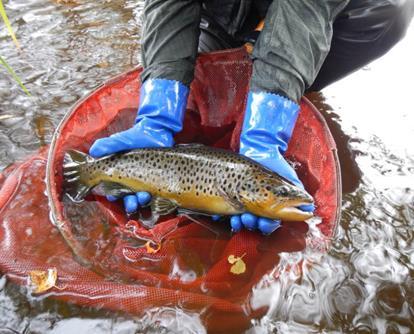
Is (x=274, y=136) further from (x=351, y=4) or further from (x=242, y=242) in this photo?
(x=351, y=4)

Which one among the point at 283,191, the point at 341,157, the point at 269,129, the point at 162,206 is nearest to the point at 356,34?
the point at 341,157

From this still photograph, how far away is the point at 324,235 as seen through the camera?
2.13 meters

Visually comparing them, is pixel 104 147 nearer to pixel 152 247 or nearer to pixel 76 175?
pixel 76 175

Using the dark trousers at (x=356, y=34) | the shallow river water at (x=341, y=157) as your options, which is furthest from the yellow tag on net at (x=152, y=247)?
the dark trousers at (x=356, y=34)

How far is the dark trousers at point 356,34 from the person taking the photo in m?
2.94

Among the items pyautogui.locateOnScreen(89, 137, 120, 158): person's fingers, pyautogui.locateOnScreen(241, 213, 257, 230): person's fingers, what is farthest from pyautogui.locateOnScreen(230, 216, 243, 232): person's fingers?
pyautogui.locateOnScreen(89, 137, 120, 158): person's fingers

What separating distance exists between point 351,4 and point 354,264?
1730mm

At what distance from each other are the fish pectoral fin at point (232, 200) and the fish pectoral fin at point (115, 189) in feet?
1.67

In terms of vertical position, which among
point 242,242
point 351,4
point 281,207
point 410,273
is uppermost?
point 351,4

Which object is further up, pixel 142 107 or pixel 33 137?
pixel 142 107

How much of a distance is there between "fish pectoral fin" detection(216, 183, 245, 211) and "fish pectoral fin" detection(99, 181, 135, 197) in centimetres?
51

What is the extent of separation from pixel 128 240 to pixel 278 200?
2.45ft

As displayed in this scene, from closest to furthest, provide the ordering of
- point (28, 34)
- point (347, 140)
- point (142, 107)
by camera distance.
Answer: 1. point (142, 107)
2. point (347, 140)
3. point (28, 34)

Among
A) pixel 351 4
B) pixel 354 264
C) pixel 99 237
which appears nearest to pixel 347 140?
pixel 351 4
